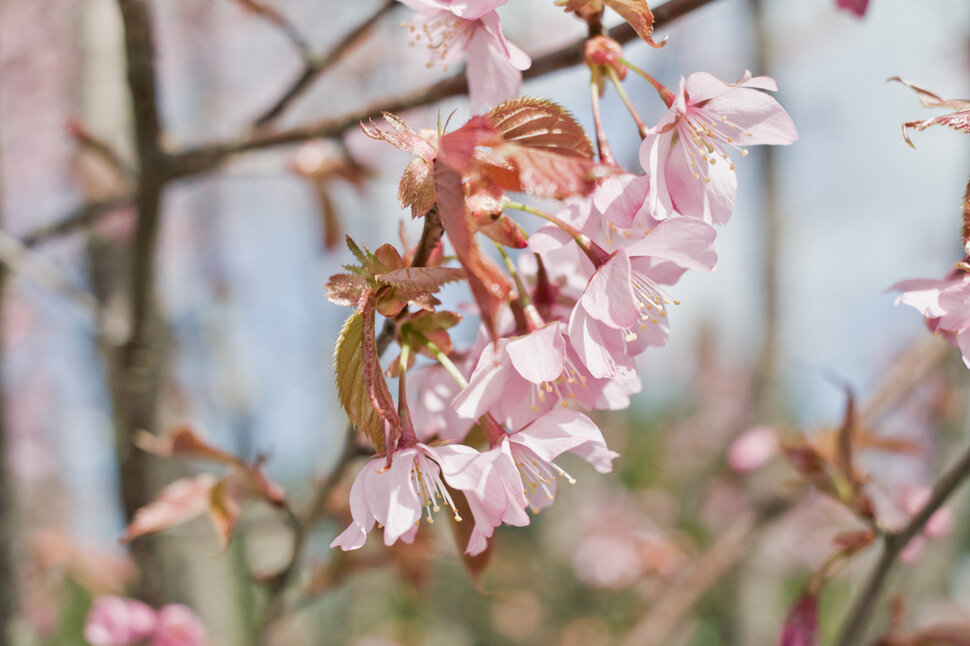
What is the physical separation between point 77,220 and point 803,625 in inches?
40.6

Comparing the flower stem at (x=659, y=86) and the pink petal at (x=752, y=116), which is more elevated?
the flower stem at (x=659, y=86)

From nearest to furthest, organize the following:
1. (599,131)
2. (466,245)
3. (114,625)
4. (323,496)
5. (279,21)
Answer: (466,245), (599,131), (323,496), (279,21), (114,625)

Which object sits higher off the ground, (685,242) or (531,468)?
(685,242)

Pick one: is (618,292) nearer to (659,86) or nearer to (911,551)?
(659,86)

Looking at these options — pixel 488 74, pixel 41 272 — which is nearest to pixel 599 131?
pixel 488 74

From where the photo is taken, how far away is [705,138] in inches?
19.5

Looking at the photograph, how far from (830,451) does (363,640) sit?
267cm

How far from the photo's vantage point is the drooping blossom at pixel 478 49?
496 millimetres

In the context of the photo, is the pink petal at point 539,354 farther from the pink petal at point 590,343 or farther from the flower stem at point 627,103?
the flower stem at point 627,103

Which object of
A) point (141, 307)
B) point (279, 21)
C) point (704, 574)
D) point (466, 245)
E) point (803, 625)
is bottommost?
point (704, 574)

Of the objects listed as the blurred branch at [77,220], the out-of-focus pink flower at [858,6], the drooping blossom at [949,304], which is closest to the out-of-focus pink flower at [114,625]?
the blurred branch at [77,220]

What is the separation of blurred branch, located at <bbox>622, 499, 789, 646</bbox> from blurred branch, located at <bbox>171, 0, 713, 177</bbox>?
0.96m

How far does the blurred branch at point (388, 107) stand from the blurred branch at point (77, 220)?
20 centimetres

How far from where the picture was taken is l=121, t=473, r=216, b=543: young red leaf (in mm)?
652
